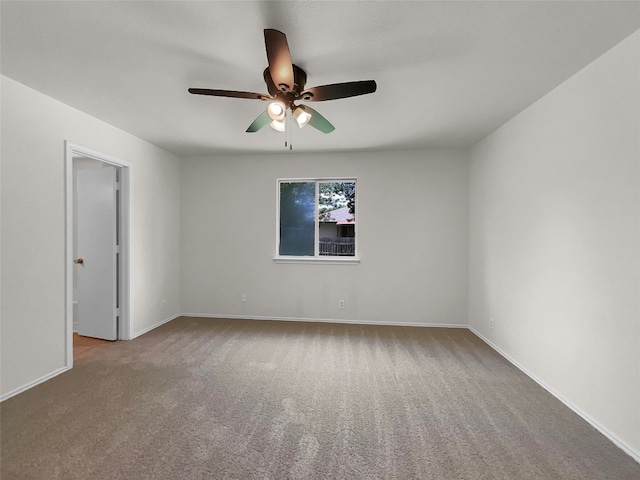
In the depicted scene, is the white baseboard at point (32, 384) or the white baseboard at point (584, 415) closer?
the white baseboard at point (584, 415)

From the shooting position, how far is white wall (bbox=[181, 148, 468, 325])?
4535 millimetres

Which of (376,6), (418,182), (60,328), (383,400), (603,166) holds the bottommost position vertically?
(383,400)

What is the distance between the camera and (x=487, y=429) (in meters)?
2.14

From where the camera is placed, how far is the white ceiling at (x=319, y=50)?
1714 mm

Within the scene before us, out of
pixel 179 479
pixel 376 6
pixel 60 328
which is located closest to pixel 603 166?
pixel 376 6

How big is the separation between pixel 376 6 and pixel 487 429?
8.80 feet

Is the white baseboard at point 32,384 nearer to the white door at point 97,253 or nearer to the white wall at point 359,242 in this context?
the white door at point 97,253

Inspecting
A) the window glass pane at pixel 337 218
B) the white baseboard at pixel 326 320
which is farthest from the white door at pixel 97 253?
the window glass pane at pixel 337 218

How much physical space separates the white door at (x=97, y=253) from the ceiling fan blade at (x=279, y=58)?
2.94 meters

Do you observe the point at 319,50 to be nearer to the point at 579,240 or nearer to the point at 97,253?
the point at 579,240

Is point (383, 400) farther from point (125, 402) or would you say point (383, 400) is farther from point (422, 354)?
point (125, 402)

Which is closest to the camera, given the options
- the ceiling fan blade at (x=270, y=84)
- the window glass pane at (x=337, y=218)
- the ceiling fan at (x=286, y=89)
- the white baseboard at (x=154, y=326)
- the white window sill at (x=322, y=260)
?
the ceiling fan at (x=286, y=89)

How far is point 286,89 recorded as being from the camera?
2.08 meters

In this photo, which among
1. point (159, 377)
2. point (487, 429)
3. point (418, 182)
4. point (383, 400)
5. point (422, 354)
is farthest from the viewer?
point (418, 182)
